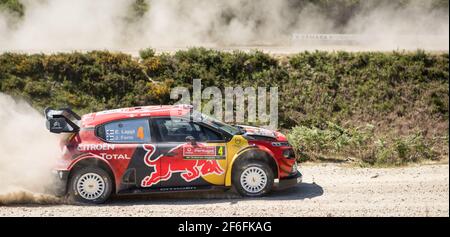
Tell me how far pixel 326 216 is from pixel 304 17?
2511 centimetres

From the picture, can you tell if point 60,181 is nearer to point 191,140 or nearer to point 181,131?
point 181,131

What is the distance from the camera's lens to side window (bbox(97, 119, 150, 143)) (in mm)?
10508

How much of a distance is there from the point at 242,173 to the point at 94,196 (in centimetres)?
247

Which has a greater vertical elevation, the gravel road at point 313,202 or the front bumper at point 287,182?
A: the front bumper at point 287,182

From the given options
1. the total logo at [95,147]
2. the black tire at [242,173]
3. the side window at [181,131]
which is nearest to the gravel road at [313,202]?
the black tire at [242,173]

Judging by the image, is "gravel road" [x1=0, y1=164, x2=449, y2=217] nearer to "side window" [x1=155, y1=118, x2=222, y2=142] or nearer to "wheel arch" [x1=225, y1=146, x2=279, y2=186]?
"wheel arch" [x1=225, y1=146, x2=279, y2=186]

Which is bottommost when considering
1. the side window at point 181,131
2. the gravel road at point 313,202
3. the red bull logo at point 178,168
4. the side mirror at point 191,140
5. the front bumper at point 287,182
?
the gravel road at point 313,202

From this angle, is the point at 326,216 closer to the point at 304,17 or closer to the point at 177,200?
the point at 177,200

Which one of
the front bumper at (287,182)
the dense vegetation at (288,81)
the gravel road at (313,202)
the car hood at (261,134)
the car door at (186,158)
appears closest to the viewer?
the gravel road at (313,202)

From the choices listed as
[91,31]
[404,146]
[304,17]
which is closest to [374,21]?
[304,17]

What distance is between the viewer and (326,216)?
956 centimetres

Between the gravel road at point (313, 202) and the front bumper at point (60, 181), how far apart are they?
23 centimetres

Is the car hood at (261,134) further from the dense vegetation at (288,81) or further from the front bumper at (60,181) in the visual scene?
the dense vegetation at (288,81)

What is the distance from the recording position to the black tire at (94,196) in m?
10.3
